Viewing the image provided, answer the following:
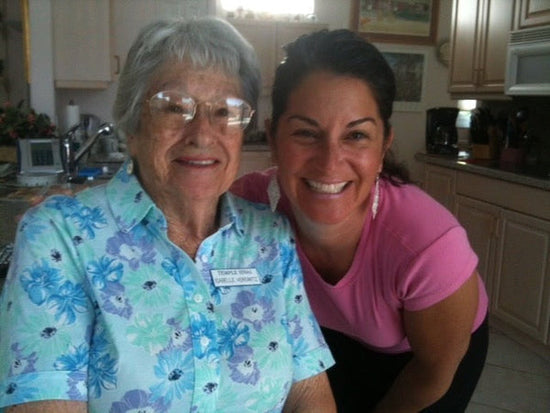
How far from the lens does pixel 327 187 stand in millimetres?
1217

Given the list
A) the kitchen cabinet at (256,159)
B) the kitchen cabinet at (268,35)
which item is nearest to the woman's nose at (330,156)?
the kitchen cabinet at (256,159)

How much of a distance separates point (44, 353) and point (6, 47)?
305cm

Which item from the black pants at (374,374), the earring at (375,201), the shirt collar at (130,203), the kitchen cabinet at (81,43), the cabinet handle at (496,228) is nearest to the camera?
the shirt collar at (130,203)

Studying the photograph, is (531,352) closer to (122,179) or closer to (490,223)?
(490,223)

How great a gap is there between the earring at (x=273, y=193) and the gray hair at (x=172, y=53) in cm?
33

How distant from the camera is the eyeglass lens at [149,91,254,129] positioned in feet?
3.52

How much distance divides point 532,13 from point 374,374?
277 centimetres

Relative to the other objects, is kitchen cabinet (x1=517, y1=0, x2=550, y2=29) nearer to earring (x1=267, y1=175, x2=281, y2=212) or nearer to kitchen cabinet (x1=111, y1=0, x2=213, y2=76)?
kitchen cabinet (x1=111, y1=0, x2=213, y2=76)

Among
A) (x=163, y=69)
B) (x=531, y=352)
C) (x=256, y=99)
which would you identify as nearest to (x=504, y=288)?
(x=531, y=352)

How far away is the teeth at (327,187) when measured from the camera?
3.99 ft

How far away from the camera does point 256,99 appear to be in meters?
1.21

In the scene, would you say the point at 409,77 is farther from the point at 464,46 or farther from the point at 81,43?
the point at 81,43

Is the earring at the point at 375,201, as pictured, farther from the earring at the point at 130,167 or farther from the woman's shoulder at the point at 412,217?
the earring at the point at 130,167

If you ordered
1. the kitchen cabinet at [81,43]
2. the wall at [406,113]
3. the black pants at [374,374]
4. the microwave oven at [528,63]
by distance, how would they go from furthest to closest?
the wall at [406,113], the kitchen cabinet at [81,43], the microwave oven at [528,63], the black pants at [374,374]
